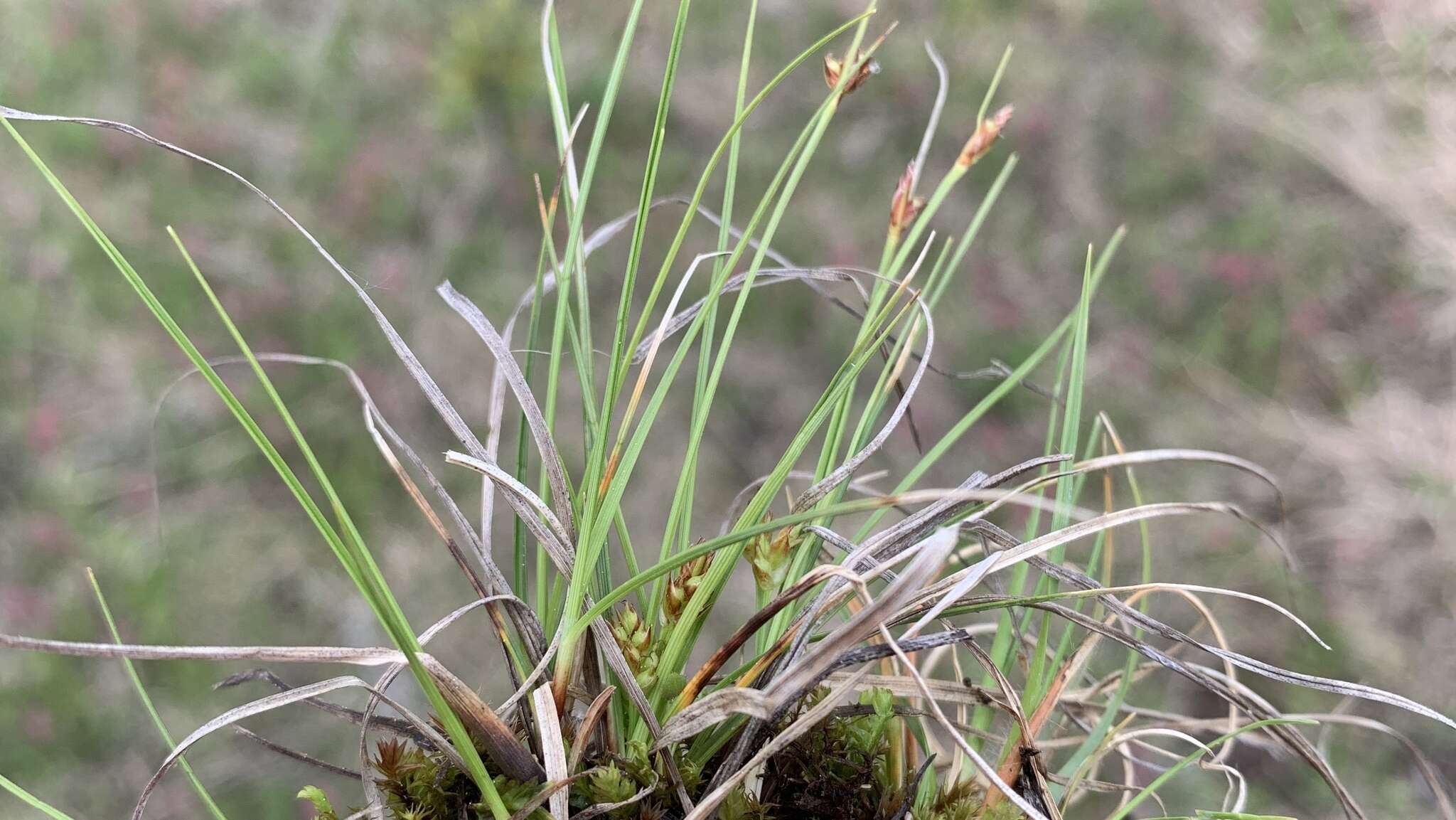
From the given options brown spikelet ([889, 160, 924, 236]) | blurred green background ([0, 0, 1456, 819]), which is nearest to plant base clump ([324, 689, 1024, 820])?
brown spikelet ([889, 160, 924, 236])

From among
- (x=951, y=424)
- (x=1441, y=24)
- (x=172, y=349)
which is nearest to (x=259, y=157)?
(x=172, y=349)

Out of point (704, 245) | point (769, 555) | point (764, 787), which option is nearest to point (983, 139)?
point (769, 555)

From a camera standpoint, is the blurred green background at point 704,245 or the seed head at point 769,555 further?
the blurred green background at point 704,245

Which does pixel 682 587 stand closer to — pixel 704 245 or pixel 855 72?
pixel 855 72

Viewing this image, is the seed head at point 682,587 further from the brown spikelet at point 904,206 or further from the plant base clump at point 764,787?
the brown spikelet at point 904,206

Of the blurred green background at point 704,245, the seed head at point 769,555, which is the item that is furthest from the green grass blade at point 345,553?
the blurred green background at point 704,245

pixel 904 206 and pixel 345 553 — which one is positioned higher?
pixel 904 206

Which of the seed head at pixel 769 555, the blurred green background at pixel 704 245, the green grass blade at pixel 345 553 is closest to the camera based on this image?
the green grass blade at pixel 345 553

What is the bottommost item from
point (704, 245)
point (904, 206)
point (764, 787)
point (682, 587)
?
point (704, 245)

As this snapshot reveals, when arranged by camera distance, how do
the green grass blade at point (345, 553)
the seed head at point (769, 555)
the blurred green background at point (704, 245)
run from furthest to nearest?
the blurred green background at point (704, 245) < the seed head at point (769, 555) < the green grass blade at point (345, 553)

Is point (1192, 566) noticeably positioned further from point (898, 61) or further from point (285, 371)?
point (285, 371)

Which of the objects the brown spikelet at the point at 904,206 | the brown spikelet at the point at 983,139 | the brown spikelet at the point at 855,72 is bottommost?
the brown spikelet at the point at 904,206
